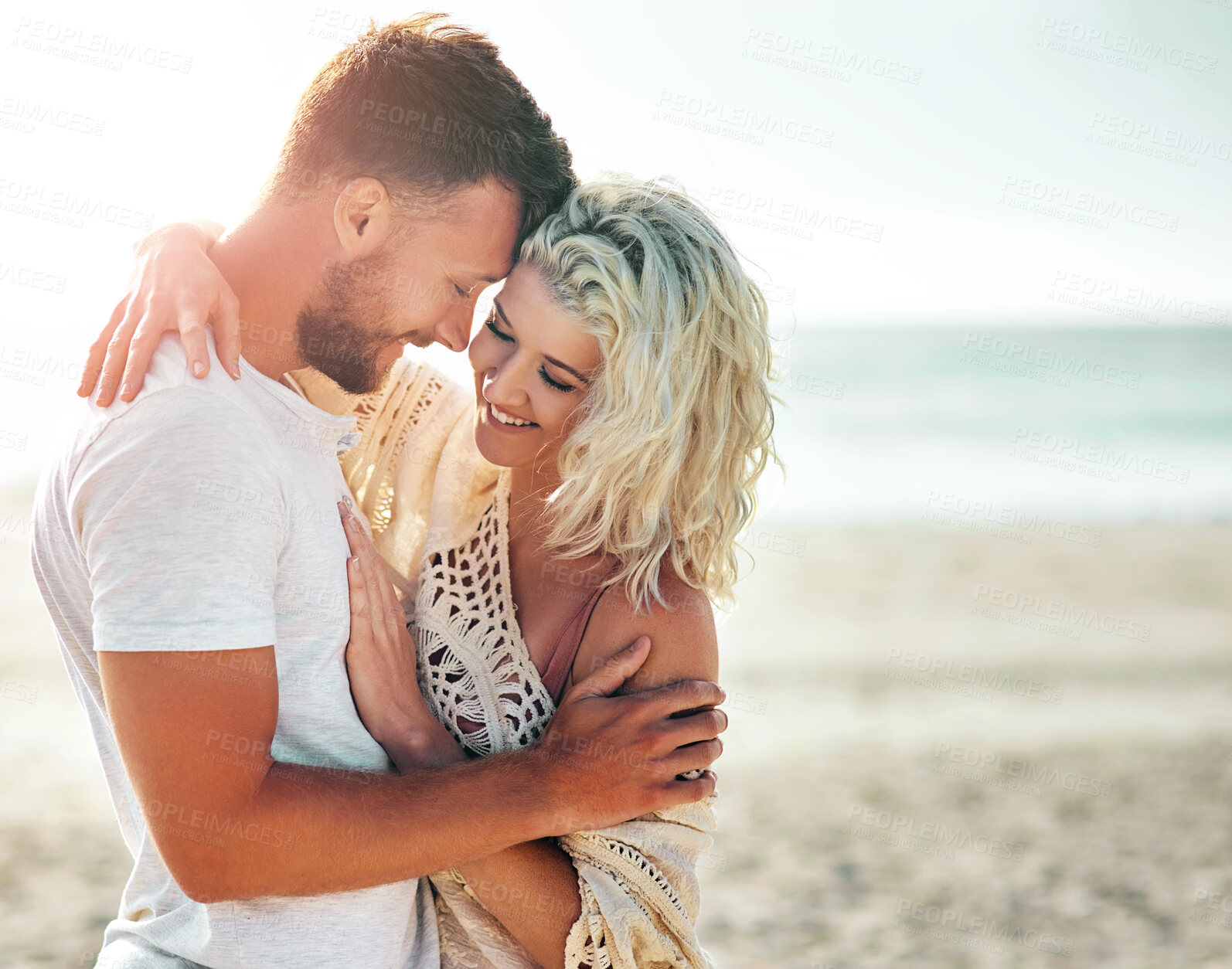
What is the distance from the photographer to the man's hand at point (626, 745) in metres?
2.11

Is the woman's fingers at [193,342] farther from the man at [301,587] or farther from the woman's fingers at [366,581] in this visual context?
the woman's fingers at [366,581]

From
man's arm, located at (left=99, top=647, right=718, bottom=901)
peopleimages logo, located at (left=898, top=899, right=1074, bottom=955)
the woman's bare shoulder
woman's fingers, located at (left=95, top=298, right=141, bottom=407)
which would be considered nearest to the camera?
man's arm, located at (left=99, top=647, right=718, bottom=901)

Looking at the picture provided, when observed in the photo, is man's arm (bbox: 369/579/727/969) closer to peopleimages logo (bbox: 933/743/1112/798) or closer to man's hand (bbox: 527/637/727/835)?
man's hand (bbox: 527/637/727/835)

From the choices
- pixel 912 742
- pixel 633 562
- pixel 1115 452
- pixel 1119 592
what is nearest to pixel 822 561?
pixel 1119 592

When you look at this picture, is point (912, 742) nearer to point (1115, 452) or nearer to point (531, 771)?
point (531, 771)

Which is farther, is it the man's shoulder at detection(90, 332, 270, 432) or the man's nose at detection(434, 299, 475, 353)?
the man's nose at detection(434, 299, 475, 353)

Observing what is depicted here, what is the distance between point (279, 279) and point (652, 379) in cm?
90

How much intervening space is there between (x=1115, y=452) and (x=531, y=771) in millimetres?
17061

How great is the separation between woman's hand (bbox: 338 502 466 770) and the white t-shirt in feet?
0.10

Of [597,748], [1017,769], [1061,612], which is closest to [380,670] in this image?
[597,748]

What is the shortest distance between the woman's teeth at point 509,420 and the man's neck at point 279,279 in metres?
0.56

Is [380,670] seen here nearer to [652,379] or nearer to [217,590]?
[217,590]

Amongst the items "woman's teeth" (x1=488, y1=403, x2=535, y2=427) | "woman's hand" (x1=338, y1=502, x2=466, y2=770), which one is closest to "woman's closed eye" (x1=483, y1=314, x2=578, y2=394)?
"woman's teeth" (x1=488, y1=403, x2=535, y2=427)

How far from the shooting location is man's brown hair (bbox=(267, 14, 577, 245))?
223 centimetres
